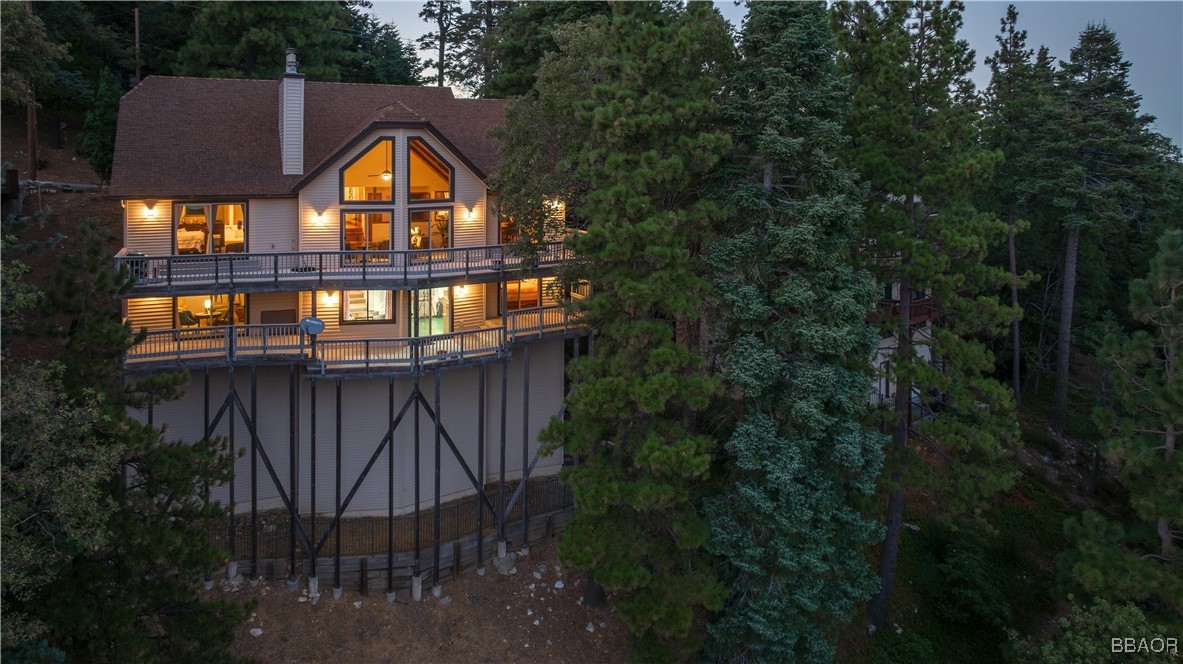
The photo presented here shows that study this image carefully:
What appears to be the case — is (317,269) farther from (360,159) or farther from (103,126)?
(103,126)

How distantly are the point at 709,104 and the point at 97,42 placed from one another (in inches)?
1275

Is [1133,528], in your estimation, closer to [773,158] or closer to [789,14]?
[773,158]

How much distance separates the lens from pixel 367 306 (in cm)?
2580

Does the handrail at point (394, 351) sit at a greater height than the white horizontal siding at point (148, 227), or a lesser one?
lesser

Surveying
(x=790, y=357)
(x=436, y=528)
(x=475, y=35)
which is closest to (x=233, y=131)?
(x=436, y=528)

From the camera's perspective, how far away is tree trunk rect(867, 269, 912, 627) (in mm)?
24953

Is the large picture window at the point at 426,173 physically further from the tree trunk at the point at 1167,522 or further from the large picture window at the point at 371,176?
the tree trunk at the point at 1167,522

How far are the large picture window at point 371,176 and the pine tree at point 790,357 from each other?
32.2 ft

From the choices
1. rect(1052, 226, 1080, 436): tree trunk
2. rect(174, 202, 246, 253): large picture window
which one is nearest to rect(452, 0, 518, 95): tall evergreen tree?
rect(174, 202, 246, 253): large picture window

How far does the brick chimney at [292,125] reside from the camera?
2581cm

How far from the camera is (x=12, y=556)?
1386cm

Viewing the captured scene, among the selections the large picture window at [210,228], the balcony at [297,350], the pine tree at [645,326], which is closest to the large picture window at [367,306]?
the balcony at [297,350]

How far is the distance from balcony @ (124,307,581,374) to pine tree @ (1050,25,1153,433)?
2468 cm

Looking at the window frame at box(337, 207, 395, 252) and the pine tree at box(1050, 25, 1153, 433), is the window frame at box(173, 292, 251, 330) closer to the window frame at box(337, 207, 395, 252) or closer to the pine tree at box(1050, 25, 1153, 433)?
the window frame at box(337, 207, 395, 252)
